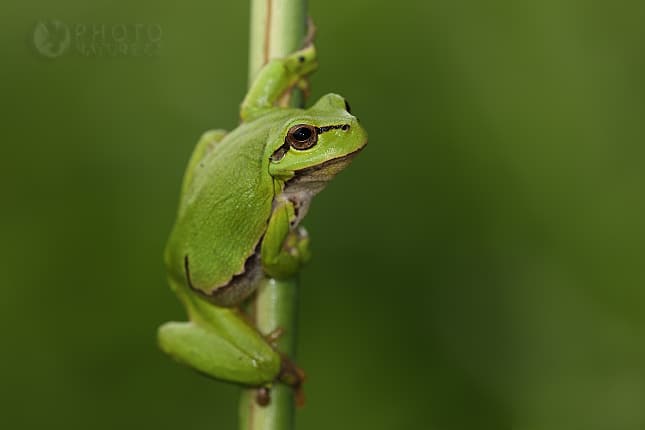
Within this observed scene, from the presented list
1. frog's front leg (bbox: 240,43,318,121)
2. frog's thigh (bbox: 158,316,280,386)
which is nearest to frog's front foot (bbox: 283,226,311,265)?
frog's thigh (bbox: 158,316,280,386)

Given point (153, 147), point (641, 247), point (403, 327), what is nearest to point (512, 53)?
point (641, 247)

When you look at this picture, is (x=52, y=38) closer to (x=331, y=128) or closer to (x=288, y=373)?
(x=331, y=128)

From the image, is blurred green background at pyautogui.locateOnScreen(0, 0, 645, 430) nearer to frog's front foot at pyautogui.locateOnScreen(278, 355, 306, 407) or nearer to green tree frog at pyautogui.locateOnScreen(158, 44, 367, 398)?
green tree frog at pyautogui.locateOnScreen(158, 44, 367, 398)

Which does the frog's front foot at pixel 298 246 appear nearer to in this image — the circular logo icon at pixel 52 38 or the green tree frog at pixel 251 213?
the green tree frog at pixel 251 213

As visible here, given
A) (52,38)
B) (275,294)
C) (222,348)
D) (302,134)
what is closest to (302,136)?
(302,134)

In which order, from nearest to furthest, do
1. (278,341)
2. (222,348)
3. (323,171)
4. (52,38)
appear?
1. (278,341)
2. (323,171)
3. (222,348)
4. (52,38)

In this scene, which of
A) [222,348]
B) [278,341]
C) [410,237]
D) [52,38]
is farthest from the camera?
[410,237]

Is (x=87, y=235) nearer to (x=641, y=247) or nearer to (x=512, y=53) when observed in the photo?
(x=512, y=53)
